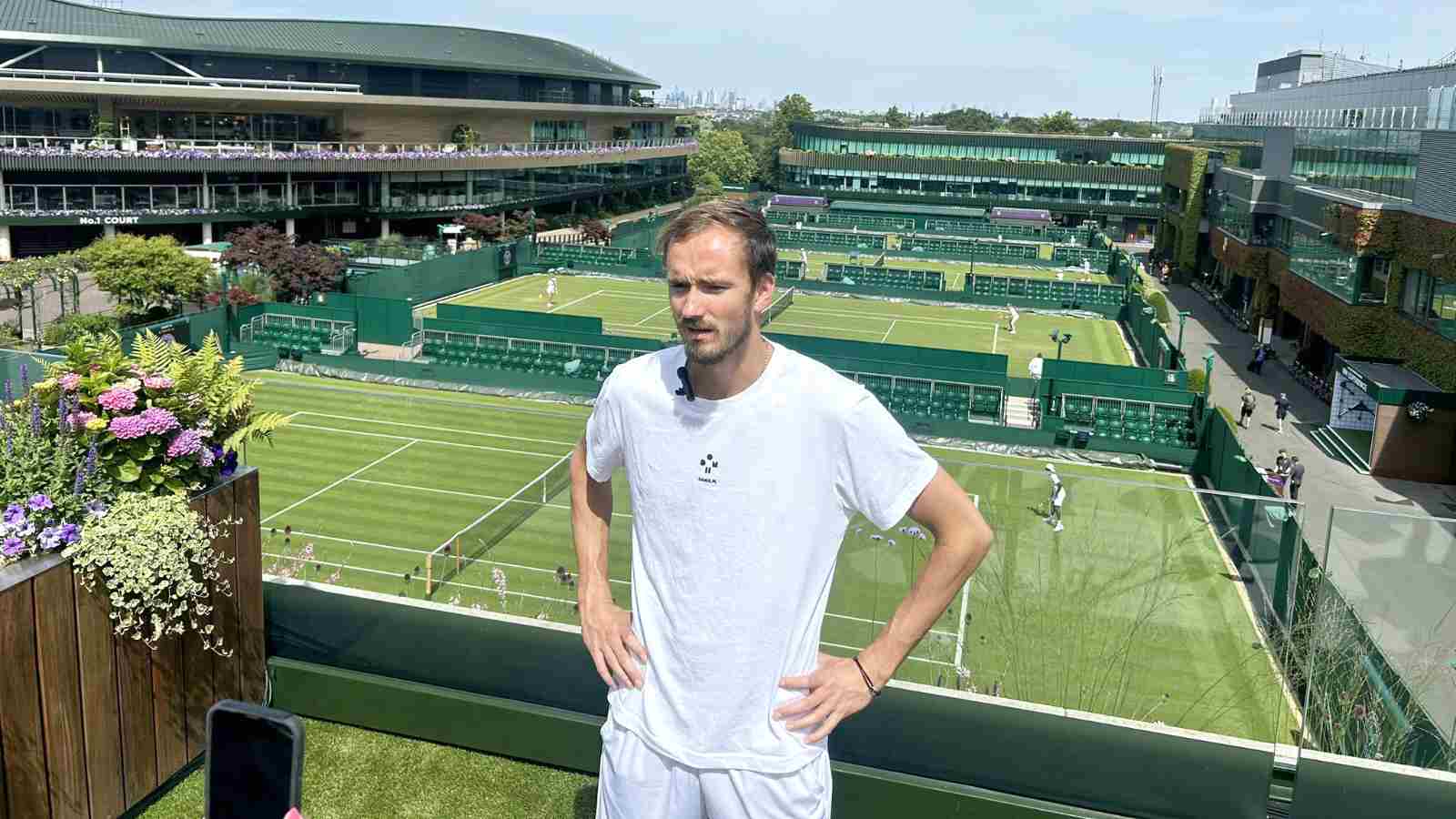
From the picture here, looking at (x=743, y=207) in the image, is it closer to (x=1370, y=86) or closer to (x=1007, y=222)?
(x=1370, y=86)

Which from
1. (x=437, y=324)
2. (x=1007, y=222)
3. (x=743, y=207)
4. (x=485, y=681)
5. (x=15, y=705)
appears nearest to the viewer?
(x=743, y=207)

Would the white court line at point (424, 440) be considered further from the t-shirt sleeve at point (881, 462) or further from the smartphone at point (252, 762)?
the t-shirt sleeve at point (881, 462)

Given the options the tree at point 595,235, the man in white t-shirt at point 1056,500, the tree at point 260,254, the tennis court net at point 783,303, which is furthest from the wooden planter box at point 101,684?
the tree at point 595,235

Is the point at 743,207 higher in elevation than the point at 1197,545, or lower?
higher

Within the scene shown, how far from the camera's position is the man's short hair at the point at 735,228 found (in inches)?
133

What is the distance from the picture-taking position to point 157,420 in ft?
20.8

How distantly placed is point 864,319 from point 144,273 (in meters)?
24.9

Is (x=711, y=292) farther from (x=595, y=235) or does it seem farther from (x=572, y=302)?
(x=595, y=235)

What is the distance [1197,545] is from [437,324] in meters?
28.0

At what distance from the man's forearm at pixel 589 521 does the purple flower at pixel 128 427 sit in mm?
3294

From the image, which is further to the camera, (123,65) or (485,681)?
(123,65)

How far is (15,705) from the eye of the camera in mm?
5836

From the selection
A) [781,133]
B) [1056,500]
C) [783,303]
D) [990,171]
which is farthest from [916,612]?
[781,133]

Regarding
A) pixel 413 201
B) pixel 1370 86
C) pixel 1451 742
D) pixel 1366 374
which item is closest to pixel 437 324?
pixel 1366 374
